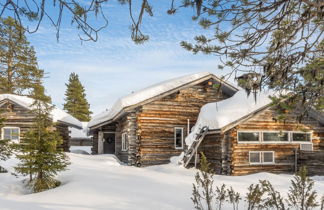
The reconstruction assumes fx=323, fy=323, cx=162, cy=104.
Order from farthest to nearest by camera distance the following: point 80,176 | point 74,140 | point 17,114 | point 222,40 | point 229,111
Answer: point 74,140
point 17,114
point 229,111
point 80,176
point 222,40

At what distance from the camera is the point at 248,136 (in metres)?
18.4

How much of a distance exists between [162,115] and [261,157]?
267 inches

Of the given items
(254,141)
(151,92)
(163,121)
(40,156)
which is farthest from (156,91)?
(40,156)

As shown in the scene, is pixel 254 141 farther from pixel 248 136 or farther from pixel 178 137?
pixel 178 137

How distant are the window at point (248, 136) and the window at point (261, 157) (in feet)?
2.42

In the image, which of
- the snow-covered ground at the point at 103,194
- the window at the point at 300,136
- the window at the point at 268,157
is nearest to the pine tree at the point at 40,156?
the snow-covered ground at the point at 103,194

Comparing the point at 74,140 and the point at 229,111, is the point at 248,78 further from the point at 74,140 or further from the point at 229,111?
the point at 74,140

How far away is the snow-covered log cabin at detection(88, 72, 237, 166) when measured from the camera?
20.8m

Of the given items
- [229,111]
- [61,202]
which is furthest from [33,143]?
[229,111]

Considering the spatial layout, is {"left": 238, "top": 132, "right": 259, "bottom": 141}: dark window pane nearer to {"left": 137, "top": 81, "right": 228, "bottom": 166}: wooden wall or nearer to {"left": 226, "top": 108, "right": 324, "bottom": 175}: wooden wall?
{"left": 226, "top": 108, "right": 324, "bottom": 175}: wooden wall

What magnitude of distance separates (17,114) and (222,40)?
75.0 feet

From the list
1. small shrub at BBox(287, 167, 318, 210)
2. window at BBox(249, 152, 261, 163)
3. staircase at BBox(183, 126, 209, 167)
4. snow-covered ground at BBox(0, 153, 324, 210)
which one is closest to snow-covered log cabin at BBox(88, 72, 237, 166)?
staircase at BBox(183, 126, 209, 167)

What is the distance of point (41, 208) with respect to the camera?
870cm

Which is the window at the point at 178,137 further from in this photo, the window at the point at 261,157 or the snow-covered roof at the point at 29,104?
the snow-covered roof at the point at 29,104
